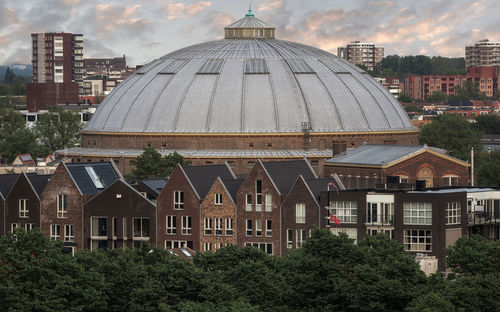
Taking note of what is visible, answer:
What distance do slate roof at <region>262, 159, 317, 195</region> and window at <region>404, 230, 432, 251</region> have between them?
11288 millimetres

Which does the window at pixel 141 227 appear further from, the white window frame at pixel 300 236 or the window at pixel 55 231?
the white window frame at pixel 300 236

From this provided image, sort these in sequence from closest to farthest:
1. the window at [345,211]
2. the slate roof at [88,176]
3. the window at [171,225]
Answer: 1. the window at [345,211]
2. the window at [171,225]
3. the slate roof at [88,176]

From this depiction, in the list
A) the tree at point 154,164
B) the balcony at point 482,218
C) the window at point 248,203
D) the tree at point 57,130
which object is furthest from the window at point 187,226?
the tree at point 57,130

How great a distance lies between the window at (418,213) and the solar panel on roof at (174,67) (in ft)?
192

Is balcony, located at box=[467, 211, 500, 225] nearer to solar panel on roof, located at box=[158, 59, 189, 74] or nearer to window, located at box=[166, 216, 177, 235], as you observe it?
window, located at box=[166, 216, 177, 235]

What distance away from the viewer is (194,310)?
2975 inches

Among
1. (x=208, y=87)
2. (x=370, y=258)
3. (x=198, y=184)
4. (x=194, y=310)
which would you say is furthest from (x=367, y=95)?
(x=194, y=310)

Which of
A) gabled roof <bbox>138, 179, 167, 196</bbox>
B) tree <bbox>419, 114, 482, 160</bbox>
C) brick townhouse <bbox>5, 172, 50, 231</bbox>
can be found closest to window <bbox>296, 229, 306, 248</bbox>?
gabled roof <bbox>138, 179, 167, 196</bbox>

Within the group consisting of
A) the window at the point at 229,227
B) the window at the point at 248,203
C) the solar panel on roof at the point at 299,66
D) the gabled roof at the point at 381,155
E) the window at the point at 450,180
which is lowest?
the window at the point at 229,227

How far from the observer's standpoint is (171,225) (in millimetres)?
107312

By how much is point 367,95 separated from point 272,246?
49.3 meters

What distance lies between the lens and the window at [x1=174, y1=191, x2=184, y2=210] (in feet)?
353

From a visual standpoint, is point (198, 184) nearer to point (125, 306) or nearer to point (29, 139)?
point (125, 306)

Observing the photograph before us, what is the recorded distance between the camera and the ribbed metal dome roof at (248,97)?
145 metres
